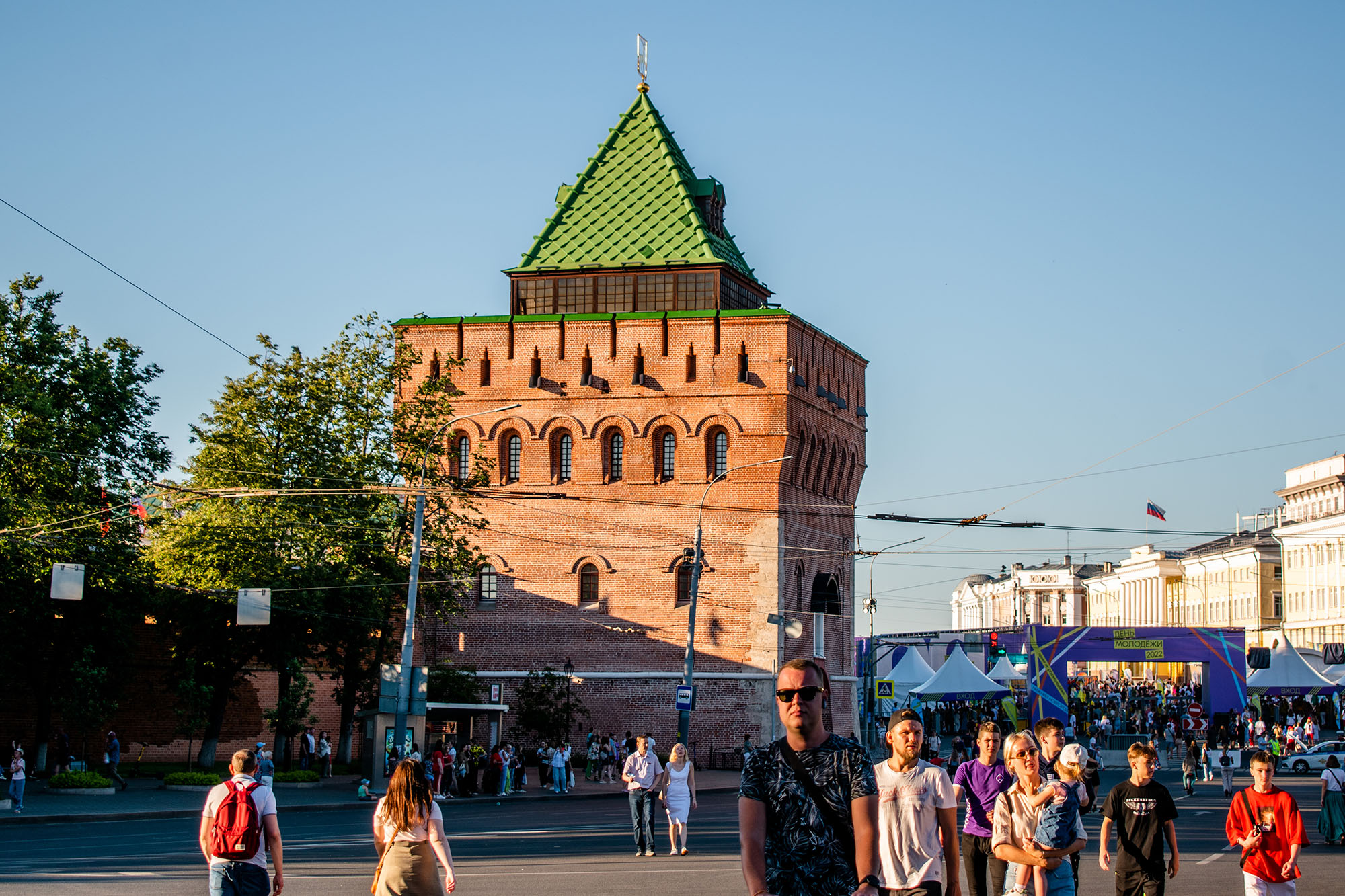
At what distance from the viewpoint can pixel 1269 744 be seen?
1905 inches

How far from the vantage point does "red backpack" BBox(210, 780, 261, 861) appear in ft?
31.2

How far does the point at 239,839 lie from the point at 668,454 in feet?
128

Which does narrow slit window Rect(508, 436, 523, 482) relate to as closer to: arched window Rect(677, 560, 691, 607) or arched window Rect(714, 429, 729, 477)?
arched window Rect(677, 560, 691, 607)

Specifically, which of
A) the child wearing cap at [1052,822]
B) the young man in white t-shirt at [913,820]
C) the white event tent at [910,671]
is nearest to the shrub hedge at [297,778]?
the white event tent at [910,671]

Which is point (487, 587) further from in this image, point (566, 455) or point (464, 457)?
point (566, 455)

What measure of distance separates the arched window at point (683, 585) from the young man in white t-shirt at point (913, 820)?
39.1 meters

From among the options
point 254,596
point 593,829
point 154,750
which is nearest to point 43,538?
point 254,596

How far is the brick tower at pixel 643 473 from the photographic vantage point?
47.6m

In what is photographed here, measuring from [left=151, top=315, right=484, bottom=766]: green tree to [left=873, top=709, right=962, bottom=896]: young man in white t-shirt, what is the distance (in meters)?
28.2

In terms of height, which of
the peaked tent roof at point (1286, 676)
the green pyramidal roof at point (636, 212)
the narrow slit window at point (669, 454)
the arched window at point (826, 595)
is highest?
the green pyramidal roof at point (636, 212)

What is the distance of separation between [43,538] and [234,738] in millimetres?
11596

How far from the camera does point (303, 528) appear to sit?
124ft

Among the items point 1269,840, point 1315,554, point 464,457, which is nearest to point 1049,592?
point 1315,554

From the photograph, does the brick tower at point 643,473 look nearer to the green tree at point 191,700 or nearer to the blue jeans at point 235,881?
the green tree at point 191,700
